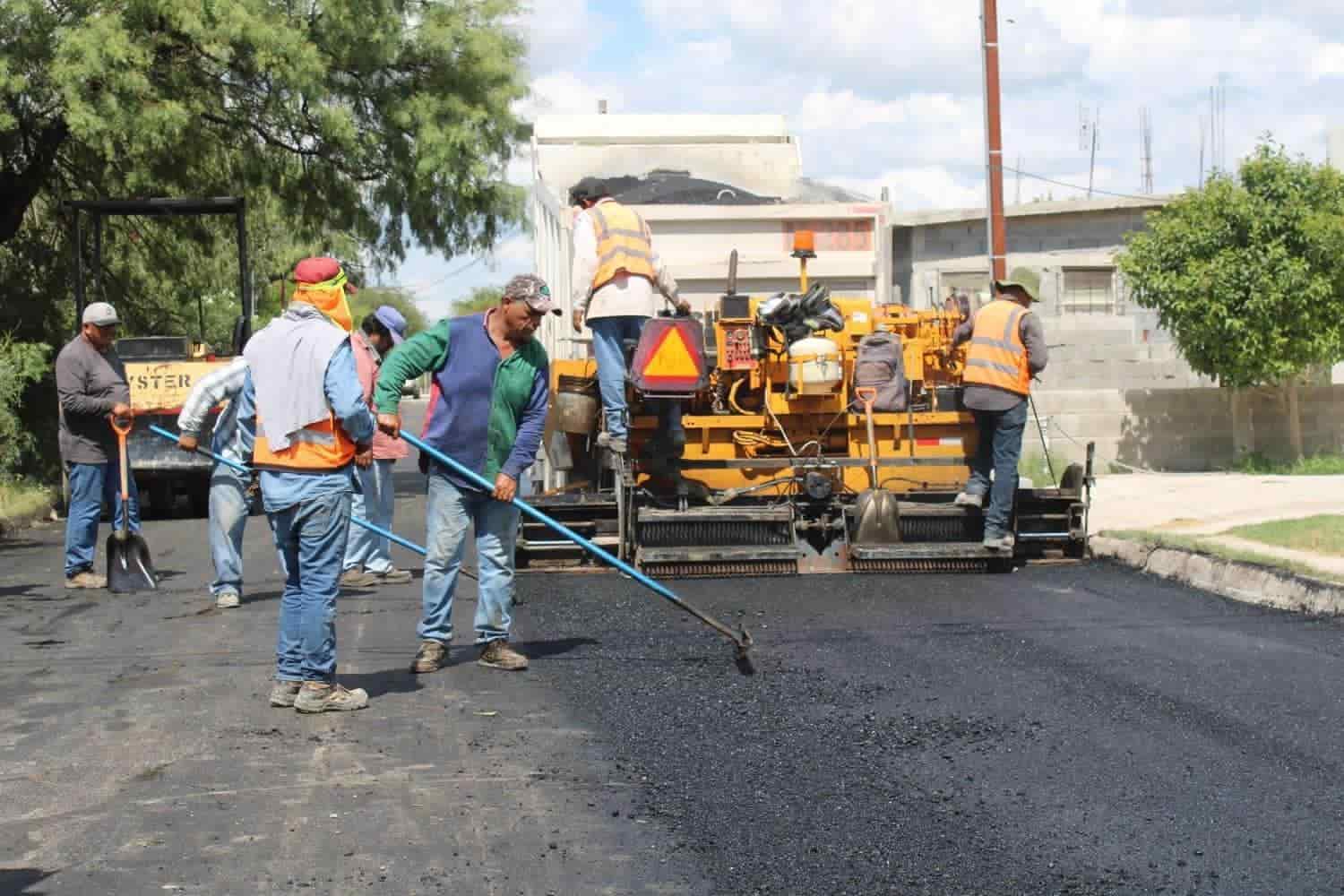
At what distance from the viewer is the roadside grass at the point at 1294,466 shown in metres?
18.5

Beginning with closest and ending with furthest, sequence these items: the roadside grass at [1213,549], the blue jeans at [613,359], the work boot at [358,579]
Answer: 1. the roadside grass at [1213,549]
2. the blue jeans at [613,359]
3. the work boot at [358,579]

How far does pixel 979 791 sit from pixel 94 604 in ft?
19.9

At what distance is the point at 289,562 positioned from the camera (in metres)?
6.79

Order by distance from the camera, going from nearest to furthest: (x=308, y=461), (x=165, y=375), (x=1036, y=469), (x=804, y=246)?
(x=308, y=461) → (x=804, y=246) → (x=165, y=375) → (x=1036, y=469)

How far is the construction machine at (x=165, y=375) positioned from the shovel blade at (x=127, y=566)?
15.0 feet

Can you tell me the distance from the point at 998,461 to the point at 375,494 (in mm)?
3532

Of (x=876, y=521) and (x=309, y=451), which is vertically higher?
(x=309, y=451)

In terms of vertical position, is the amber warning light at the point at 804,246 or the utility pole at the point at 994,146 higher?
the utility pole at the point at 994,146

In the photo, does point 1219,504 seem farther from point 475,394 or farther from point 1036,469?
point 475,394

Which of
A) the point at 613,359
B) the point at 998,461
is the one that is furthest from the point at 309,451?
the point at 998,461

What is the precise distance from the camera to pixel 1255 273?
19156 mm

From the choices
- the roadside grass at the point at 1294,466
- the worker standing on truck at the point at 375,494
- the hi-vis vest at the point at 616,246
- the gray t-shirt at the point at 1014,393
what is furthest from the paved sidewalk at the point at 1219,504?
the worker standing on truck at the point at 375,494

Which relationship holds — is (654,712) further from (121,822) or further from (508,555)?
(121,822)

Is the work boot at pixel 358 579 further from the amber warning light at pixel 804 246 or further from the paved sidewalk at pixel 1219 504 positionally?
the paved sidewalk at pixel 1219 504
